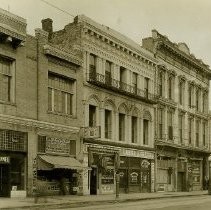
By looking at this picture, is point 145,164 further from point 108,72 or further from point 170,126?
point 108,72

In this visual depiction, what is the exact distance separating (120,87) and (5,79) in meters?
12.3

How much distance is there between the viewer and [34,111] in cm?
2892

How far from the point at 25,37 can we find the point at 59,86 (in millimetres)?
4761

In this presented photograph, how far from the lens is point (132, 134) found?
40344 millimetres

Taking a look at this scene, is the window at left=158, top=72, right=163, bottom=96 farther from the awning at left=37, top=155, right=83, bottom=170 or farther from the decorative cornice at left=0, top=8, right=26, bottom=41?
the decorative cornice at left=0, top=8, right=26, bottom=41

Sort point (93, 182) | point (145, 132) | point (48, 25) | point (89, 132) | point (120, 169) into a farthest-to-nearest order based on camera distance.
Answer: point (145, 132) < point (120, 169) < point (48, 25) < point (93, 182) < point (89, 132)

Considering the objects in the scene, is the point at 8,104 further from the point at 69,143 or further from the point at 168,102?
the point at 168,102

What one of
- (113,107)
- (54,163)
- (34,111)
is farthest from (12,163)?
(113,107)

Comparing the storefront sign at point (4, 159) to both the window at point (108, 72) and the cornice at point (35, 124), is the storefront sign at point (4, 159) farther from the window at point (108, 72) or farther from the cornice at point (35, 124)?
the window at point (108, 72)

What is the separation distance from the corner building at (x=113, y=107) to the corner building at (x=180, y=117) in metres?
1.89

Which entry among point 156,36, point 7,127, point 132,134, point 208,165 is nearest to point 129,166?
point 132,134

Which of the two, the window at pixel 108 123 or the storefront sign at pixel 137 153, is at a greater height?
the window at pixel 108 123

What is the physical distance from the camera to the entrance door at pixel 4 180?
1061 inches

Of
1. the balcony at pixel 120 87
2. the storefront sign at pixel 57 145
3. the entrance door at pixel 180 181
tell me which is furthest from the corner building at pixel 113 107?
the entrance door at pixel 180 181
